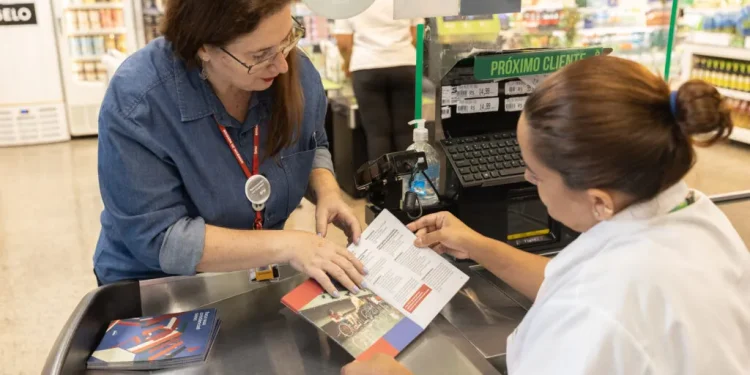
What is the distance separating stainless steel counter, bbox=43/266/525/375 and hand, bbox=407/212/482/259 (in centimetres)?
11

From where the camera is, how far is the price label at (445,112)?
1726mm

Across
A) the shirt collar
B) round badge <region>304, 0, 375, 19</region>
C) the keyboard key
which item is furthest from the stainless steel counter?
round badge <region>304, 0, 375, 19</region>

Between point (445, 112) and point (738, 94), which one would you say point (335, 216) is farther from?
point (738, 94)

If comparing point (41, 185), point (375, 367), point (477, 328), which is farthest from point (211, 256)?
point (41, 185)

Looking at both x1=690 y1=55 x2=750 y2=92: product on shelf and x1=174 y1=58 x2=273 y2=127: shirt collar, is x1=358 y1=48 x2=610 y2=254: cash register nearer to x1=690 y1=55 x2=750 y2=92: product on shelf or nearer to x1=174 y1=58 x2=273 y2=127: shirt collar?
x1=174 y1=58 x2=273 y2=127: shirt collar

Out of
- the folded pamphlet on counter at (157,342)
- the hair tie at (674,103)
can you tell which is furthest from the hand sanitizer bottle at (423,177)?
the hair tie at (674,103)

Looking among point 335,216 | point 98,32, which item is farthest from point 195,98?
point 98,32

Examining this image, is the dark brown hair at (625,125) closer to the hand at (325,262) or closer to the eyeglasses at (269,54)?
the hand at (325,262)

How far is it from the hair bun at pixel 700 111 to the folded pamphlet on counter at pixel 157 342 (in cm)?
95

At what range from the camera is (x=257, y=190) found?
1.55m

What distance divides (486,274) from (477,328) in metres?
0.26

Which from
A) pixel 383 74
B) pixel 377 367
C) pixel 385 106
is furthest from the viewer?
pixel 385 106

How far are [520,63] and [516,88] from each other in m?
0.07

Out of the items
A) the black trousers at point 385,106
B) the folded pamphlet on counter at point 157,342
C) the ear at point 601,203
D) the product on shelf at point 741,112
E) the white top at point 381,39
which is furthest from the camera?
the product on shelf at point 741,112
